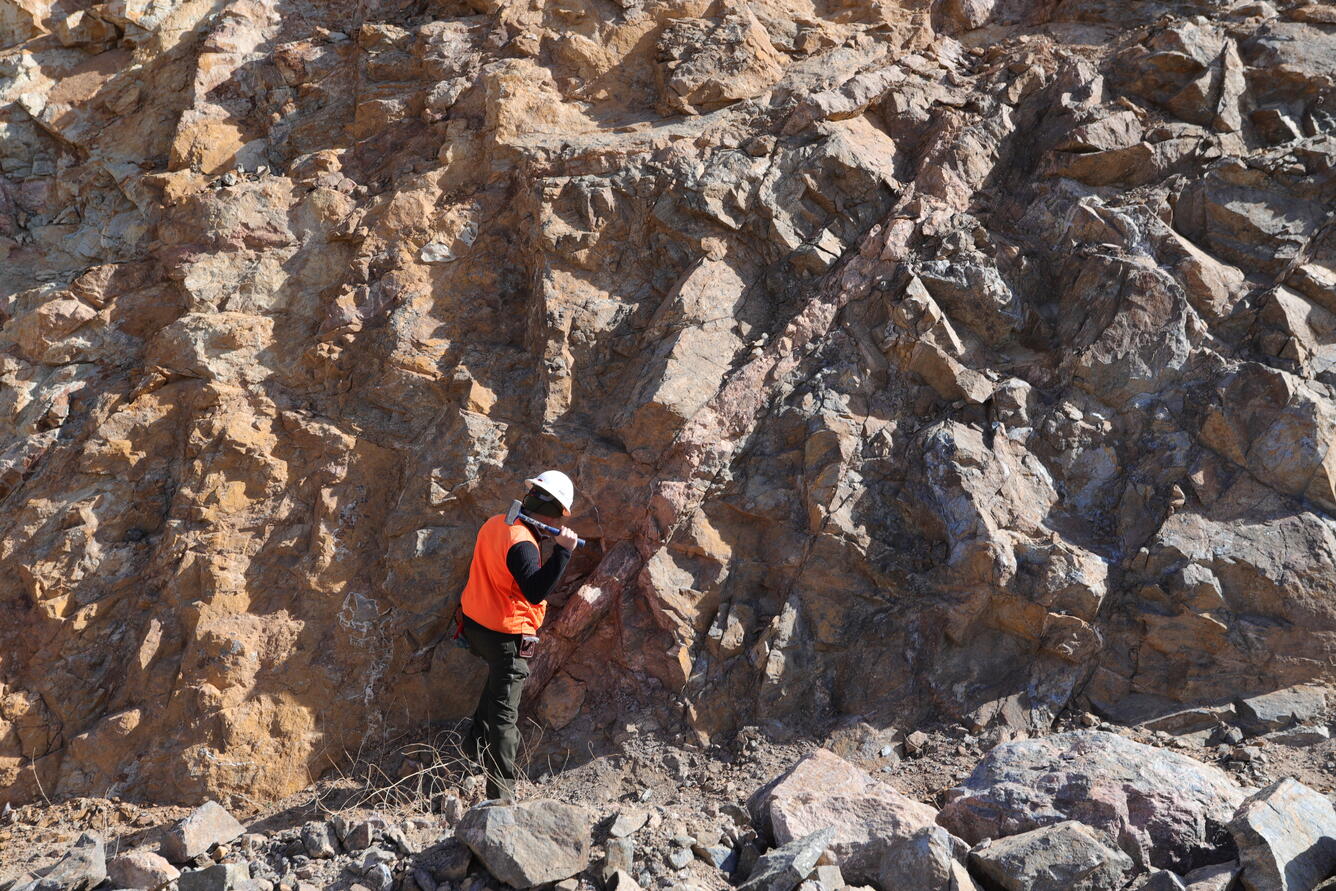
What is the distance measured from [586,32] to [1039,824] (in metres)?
5.59

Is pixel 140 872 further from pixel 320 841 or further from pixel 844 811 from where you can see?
pixel 844 811

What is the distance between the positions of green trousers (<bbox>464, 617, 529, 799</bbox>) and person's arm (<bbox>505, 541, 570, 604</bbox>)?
27 centimetres

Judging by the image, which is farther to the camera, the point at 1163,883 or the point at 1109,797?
the point at 1109,797

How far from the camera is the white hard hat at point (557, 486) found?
4.77 metres

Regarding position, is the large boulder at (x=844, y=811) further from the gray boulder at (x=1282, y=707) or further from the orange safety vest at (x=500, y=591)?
the gray boulder at (x=1282, y=707)

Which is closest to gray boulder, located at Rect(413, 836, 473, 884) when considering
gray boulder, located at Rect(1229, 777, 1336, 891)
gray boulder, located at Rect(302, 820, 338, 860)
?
gray boulder, located at Rect(302, 820, 338, 860)

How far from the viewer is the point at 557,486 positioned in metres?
4.82

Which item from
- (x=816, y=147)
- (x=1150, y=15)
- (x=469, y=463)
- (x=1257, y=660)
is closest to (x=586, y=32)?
(x=816, y=147)

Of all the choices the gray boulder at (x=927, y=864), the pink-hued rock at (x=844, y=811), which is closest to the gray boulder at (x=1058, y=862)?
the gray boulder at (x=927, y=864)

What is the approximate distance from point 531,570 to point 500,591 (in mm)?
192

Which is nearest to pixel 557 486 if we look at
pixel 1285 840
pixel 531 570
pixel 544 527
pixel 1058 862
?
pixel 544 527

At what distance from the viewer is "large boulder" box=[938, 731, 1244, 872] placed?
3668 mm

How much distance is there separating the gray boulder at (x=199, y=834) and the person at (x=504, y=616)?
109cm

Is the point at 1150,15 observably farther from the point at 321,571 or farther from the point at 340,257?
the point at 321,571
